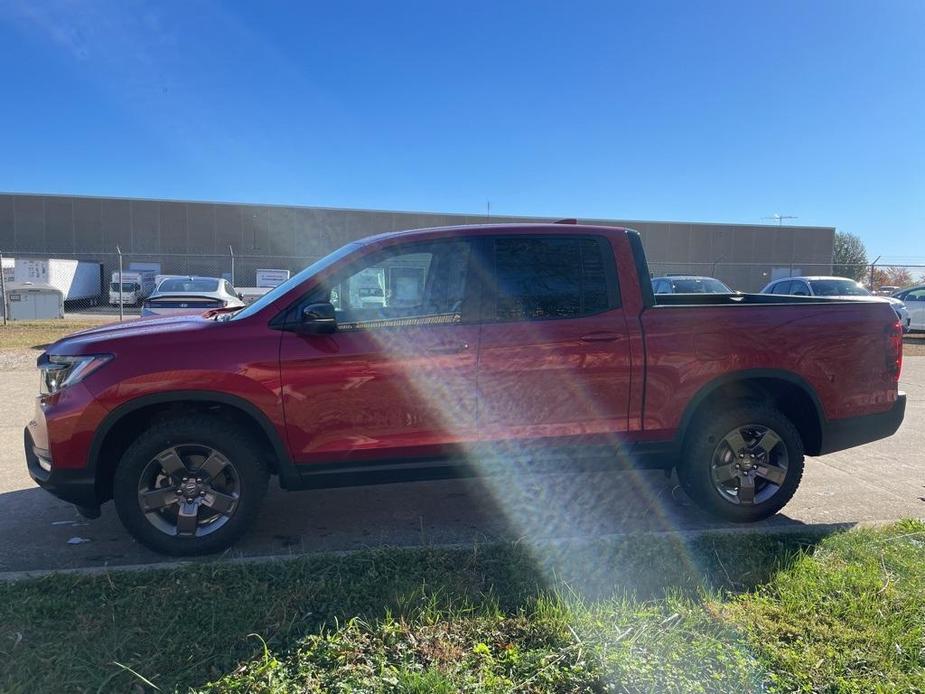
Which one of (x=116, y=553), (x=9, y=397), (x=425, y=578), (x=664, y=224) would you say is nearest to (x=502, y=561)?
(x=425, y=578)

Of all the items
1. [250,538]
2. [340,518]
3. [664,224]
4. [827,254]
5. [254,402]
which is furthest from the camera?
[827,254]

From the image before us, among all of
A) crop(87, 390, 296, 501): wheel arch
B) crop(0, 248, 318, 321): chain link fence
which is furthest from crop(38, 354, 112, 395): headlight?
crop(0, 248, 318, 321): chain link fence

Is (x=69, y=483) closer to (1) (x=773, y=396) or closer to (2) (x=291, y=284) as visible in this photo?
(2) (x=291, y=284)

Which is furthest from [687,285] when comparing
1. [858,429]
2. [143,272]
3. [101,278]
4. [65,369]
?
[101,278]

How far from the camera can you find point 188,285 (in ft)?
43.2

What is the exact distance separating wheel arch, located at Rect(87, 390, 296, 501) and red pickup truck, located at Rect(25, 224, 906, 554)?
1 cm

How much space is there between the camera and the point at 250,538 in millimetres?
3955

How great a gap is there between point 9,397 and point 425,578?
723 centimetres

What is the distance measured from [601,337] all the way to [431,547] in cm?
160

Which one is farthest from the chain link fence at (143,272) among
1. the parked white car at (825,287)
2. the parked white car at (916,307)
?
the parked white car at (825,287)

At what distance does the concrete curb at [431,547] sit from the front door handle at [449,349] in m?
1.11

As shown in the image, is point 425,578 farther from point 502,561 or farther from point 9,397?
point 9,397

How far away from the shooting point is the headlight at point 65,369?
348 cm

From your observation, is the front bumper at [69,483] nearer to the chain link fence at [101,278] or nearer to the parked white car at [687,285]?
the chain link fence at [101,278]
